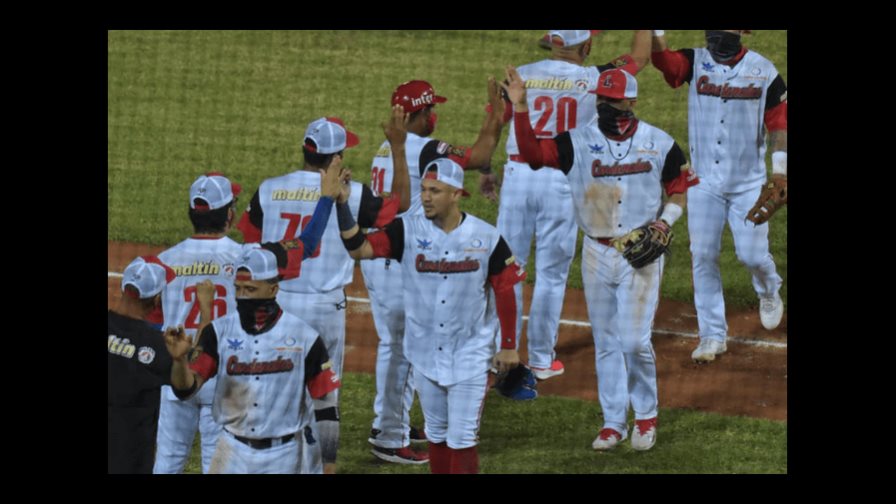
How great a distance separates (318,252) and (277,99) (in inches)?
105

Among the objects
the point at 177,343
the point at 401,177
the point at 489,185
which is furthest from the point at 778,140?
the point at 177,343

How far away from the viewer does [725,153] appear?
9.55 meters

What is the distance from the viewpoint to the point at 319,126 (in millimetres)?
8547

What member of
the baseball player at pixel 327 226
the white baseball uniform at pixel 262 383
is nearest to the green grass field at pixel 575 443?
the baseball player at pixel 327 226

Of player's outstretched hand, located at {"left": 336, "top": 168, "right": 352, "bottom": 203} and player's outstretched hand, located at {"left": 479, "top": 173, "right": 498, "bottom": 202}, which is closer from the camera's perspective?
player's outstretched hand, located at {"left": 336, "top": 168, "right": 352, "bottom": 203}

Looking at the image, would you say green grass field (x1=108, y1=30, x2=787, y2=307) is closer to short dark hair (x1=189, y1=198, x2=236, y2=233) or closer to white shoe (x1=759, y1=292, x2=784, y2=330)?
white shoe (x1=759, y1=292, x2=784, y2=330)

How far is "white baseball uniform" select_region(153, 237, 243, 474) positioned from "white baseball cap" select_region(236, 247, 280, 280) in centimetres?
50

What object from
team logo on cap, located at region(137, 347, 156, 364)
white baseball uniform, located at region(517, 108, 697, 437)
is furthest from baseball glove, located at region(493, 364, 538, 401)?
team logo on cap, located at region(137, 347, 156, 364)

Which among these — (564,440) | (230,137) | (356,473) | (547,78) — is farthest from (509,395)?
(230,137)

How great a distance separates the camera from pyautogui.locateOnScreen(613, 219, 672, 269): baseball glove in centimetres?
852

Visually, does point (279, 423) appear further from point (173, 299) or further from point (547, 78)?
point (547, 78)

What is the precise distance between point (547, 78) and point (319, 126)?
1564mm

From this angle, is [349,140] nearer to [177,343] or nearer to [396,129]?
[396,129]

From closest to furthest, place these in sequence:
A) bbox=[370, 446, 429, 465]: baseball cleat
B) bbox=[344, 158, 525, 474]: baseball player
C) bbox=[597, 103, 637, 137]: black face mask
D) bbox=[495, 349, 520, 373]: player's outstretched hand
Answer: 1. bbox=[495, 349, 520, 373]: player's outstretched hand
2. bbox=[344, 158, 525, 474]: baseball player
3. bbox=[597, 103, 637, 137]: black face mask
4. bbox=[370, 446, 429, 465]: baseball cleat
